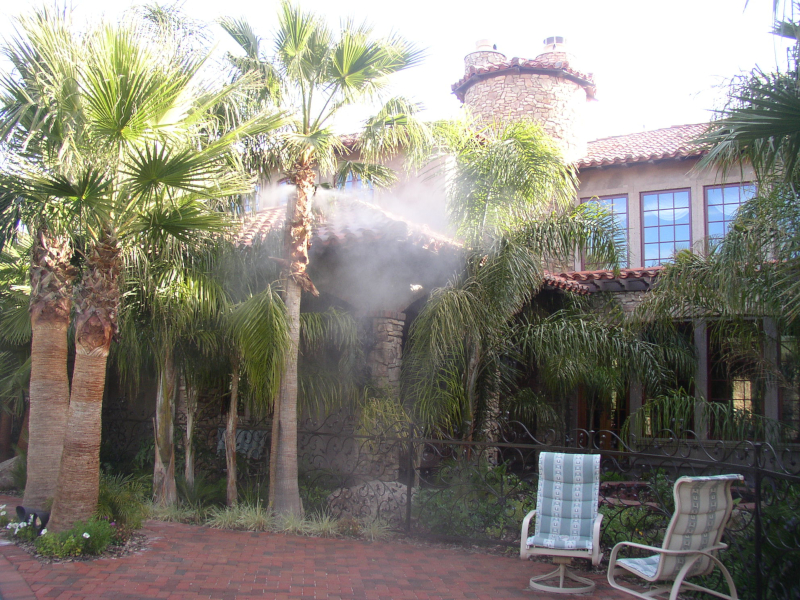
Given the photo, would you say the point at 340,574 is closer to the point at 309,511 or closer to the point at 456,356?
the point at 309,511

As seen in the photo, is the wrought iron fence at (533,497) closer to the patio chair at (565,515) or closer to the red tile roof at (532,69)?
the patio chair at (565,515)

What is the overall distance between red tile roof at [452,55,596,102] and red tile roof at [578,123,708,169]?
1.51 metres

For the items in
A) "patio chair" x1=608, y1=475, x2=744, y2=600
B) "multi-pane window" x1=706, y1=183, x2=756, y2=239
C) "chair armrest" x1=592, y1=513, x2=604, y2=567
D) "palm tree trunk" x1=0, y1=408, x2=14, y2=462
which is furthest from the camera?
"multi-pane window" x1=706, y1=183, x2=756, y2=239

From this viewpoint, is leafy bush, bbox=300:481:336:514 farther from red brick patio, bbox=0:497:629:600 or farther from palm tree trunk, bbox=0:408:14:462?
palm tree trunk, bbox=0:408:14:462

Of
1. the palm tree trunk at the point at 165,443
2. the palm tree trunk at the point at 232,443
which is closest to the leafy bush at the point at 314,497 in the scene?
the palm tree trunk at the point at 232,443

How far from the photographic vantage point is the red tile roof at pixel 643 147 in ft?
44.5

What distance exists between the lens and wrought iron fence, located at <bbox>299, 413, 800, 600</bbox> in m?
4.82

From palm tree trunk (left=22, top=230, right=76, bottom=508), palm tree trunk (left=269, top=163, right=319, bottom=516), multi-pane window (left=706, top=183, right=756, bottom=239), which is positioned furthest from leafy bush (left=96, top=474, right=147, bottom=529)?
multi-pane window (left=706, top=183, right=756, bottom=239)

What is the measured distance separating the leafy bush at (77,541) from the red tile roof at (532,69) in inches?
506

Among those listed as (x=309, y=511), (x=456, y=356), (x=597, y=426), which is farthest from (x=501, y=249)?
(x=597, y=426)

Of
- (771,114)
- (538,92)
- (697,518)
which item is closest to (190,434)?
(697,518)

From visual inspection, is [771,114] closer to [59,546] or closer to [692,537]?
[692,537]

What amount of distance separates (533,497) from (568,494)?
2.13 metres

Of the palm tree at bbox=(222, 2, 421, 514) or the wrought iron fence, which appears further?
the palm tree at bbox=(222, 2, 421, 514)
